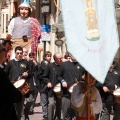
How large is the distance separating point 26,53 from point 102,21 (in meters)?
4.89

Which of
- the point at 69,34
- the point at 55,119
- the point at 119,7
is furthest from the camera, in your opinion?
the point at 119,7

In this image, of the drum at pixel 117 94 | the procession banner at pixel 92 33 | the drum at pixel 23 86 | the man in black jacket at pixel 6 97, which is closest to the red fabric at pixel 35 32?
the drum at pixel 23 86

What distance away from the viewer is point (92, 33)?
942 centimetres

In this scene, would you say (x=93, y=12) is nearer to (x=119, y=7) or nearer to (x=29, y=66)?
(x=29, y=66)

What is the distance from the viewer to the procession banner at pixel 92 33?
30.3ft

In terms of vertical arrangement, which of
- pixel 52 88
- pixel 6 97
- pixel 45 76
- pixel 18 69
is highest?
pixel 6 97

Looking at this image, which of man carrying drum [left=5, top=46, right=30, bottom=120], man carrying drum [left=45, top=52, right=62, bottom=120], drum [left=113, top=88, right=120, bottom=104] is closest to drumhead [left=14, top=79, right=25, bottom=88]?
man carrying drum [left=5, top=46, right=30, bottom=120]

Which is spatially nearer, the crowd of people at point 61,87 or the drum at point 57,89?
the crowd of people at point 61,87

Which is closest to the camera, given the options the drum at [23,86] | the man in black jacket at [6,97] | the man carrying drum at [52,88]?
the man in black jacket at [6,97]

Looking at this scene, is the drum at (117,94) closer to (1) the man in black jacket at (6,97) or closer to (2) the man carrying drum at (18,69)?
(2) the man carrying drum at (18,69)

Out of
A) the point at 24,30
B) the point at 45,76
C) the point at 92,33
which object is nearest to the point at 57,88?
the point at 45,76

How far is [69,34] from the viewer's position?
30.4 feet

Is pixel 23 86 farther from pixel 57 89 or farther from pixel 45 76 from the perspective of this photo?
pixel 45 76

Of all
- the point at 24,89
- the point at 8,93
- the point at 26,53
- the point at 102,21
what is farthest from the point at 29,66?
the point at 8,93
